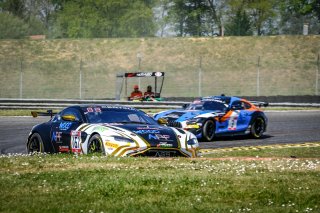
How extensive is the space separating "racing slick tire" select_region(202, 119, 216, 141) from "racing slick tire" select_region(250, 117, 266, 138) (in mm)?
1754

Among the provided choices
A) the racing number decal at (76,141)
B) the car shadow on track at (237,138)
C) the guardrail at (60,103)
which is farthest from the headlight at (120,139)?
the guardrail at (60,103)

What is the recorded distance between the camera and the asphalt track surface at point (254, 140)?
1948 cm

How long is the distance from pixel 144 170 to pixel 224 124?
33.4ft

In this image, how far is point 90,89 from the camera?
52.5 m

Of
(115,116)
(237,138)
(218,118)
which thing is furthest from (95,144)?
(237,138)

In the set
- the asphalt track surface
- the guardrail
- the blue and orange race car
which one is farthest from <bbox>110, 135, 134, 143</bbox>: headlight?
the guardrail

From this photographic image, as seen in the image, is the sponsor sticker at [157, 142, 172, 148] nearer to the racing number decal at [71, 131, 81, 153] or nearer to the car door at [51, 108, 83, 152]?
the racing number decal at [71, 131, 81, 153]

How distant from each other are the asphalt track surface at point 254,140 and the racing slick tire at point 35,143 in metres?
1.34

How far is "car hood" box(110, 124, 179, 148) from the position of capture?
14.1m

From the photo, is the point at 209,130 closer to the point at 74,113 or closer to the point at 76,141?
the point at 74,113

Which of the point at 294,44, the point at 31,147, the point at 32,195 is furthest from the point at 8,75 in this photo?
the point at 32,195

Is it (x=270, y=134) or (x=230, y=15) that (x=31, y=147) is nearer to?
(x=270, y=134)

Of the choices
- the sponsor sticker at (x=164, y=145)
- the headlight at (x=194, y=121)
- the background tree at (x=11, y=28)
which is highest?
the background tree at (x=11, y=28)

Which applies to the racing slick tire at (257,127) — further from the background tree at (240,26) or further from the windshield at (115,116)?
the background tree at (240,26)
